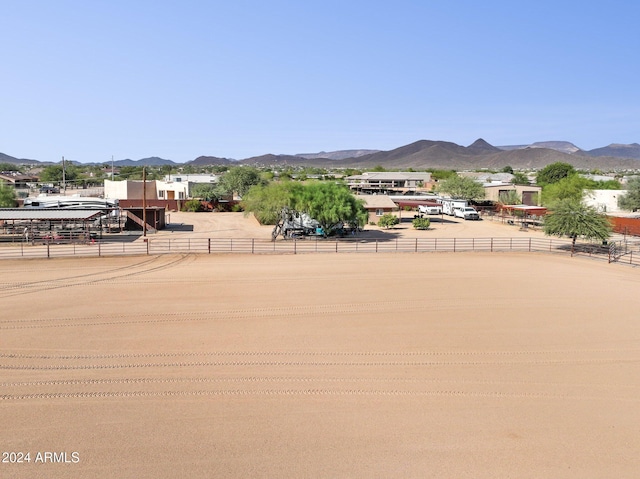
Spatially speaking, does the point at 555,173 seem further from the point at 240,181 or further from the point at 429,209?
the point at 240,181

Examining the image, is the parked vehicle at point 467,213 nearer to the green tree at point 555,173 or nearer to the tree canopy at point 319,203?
the tree canopy at point 319,203

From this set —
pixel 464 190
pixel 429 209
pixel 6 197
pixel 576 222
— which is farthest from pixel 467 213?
pixel 6 197

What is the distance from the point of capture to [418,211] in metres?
56.7

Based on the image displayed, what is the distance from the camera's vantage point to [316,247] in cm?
3259

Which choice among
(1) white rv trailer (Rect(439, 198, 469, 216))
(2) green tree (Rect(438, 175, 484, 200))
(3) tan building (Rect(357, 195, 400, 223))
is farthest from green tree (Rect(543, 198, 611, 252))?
(2) green tree (Rect(438, 175, 484, 200))

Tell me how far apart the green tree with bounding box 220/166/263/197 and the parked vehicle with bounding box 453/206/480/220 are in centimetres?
2939

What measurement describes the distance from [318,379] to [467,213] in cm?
4468

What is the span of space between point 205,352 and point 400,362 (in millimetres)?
4844

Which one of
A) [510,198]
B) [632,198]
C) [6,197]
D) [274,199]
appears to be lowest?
[274,199]

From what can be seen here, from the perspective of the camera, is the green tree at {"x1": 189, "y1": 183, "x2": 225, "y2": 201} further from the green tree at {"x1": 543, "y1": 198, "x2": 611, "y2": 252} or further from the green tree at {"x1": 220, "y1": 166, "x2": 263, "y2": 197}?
the green tree at {"x1": 543, "y1": 198, "x2": 611, "y2": 252}

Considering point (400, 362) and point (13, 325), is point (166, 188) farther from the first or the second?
point (400, 362)

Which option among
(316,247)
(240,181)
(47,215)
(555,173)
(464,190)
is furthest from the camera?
(555,173)

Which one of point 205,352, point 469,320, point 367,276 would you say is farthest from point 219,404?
point 367,276

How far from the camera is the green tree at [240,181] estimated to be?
73.8 m
